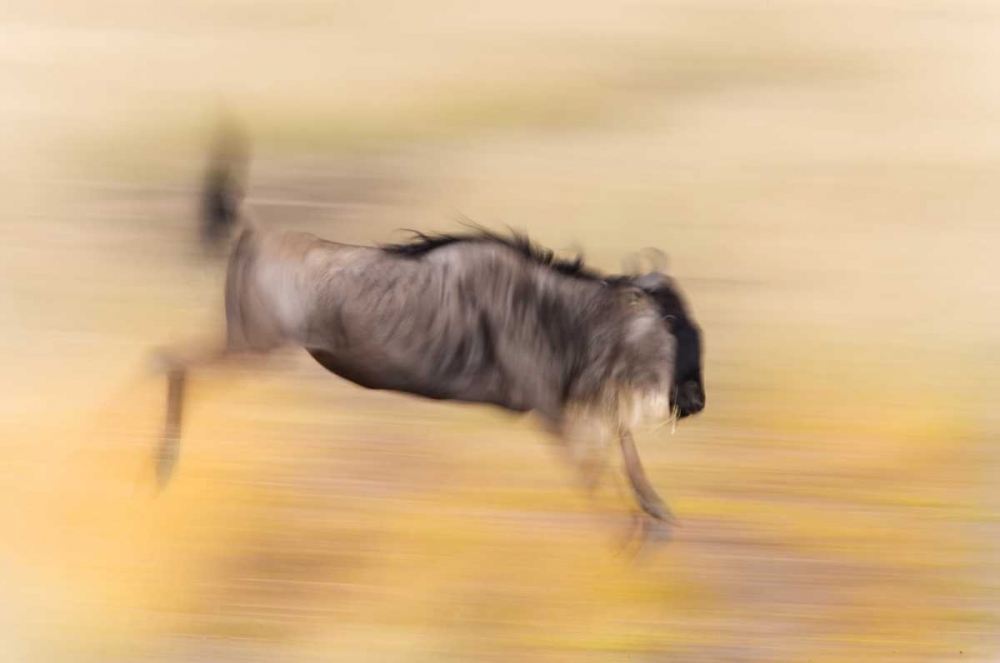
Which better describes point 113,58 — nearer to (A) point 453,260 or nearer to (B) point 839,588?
(A) point 453,260

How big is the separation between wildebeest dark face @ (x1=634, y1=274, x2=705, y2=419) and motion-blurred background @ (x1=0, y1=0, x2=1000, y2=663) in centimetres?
65

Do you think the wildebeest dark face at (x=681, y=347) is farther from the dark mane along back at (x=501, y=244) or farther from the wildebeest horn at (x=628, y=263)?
the wildebeest horn at (x=628, y=263)

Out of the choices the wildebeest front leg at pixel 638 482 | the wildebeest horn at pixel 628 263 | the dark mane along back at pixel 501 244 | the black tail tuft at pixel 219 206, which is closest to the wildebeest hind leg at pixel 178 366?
the black tail tuft at pixel 219 206

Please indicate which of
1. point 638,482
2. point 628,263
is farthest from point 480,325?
point 628,263

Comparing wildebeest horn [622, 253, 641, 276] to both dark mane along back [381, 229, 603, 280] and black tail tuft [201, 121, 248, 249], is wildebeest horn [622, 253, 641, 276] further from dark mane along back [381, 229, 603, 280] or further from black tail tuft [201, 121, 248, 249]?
black tail tuft [201, 121, 248, 249]

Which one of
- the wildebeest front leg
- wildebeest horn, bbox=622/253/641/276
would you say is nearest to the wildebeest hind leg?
the wildebeest front leg

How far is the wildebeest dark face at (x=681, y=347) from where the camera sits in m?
4.50

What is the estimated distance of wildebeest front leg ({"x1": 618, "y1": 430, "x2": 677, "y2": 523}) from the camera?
4637 mm

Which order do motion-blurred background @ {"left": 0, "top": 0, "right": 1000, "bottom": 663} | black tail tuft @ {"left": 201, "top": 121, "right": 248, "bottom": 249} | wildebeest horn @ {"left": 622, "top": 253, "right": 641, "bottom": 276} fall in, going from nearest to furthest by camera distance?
motion-blurred background @ {"left": 0, "top": 0, "right": 1000, "bottom": 663} < black tail tuft @ {"left": 201, "top": 121, "right": 248, "bottom": 249} < wildebeest horn @ {"left": 622, "top": 253, "right": 641, "bottom": 276}

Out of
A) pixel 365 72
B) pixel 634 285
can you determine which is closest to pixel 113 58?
pixel 365 72

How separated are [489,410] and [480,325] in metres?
1.02

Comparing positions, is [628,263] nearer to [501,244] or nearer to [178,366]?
[501,244]

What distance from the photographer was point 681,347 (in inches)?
177

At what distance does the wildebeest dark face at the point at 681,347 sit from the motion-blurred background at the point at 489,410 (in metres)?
0.65
